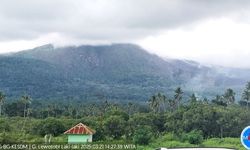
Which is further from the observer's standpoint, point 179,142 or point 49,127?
point 49,127

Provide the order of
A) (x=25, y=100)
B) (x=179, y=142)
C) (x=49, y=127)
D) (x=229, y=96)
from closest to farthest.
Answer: (x=179, y=142) < (x=49, y=127) < (x=25, y=100) < (x=229, y=96)

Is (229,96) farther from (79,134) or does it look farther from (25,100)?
(79,134)

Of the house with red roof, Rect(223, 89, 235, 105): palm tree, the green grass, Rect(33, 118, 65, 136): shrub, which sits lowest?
the green grass

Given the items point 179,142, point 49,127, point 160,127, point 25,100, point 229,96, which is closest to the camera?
point 179,142

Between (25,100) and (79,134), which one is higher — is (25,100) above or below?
above

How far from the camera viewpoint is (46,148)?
92.8ft

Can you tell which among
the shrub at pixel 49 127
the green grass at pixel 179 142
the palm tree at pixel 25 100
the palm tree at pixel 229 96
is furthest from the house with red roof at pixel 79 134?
the palm tree at pixel 229 96

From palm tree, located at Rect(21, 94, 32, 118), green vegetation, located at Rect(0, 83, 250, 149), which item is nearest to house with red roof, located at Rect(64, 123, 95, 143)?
green vegetation, located at Rect(0, 83, 250, 149)

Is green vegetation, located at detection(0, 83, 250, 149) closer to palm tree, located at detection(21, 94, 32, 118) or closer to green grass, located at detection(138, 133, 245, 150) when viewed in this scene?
green grass, located at detection(138, 133, 245, 150)

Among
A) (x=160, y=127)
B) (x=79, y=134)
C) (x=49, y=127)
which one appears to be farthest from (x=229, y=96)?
(x=79, y=134)

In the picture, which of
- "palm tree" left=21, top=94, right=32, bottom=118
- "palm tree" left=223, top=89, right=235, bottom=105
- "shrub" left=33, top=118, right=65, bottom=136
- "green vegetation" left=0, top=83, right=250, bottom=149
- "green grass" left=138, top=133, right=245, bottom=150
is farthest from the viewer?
"palm tree" left=223, top=89, right=235, bottom=105

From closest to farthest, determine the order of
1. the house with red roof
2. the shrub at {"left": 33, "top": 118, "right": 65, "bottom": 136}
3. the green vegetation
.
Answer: the house with red roof → the green vegetation → the shrub at {"left": 33, "top": 118, "right": 65, "bottom": 136}

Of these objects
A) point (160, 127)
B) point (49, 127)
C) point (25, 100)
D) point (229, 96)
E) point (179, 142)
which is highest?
point (229, 96)

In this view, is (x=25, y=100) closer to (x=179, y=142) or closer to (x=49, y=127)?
(x=49, y=127)
